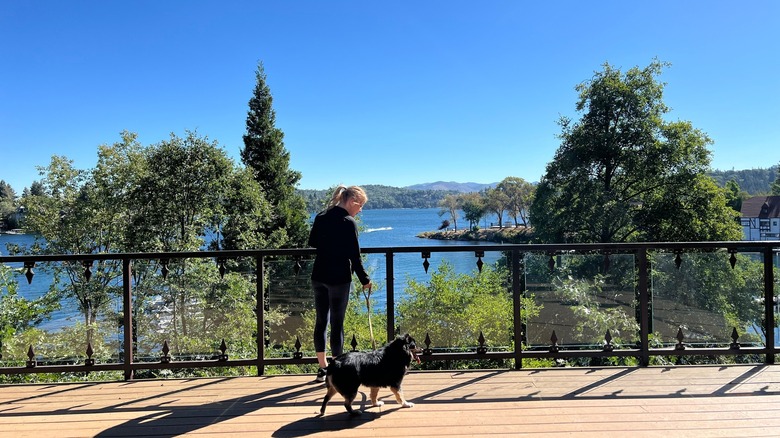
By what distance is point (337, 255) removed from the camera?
120 inches

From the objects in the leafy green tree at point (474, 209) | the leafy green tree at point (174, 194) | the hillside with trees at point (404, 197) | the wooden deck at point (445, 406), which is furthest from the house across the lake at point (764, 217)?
the wooden deck at point (445, 406)

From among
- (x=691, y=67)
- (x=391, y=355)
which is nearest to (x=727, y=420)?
(x=391, y=355)

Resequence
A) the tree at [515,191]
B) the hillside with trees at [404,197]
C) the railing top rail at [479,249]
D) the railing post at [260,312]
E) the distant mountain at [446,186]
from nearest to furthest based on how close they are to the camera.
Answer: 1. the railing top rail at [479,249]
2. the railing post at [260,312]
3. the tree at [515,191]
4. the hillside with trees at [404,197]
5. the distant mountain at [446,186]

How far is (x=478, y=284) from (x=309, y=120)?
134 ft

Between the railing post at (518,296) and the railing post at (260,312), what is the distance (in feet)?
6.87

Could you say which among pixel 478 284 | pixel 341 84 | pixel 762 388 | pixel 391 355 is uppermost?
pixel 341 84

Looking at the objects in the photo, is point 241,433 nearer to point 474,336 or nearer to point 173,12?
point 474,336

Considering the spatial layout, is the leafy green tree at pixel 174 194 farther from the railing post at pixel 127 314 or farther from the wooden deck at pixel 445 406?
the wooden deck at pixel 445 406

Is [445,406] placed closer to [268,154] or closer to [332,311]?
[332,311]

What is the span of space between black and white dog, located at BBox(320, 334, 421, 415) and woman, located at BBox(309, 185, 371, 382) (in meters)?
0.41

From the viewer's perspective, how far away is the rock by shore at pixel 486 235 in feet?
Answer: 105

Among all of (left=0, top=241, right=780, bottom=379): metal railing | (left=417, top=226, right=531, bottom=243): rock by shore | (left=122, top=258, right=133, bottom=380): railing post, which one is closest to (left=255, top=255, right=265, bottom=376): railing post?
(left=0, top=241, right=780, bottom=379): metal railing

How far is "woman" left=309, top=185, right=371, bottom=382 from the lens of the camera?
3.02 m

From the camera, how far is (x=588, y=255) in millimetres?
3762
